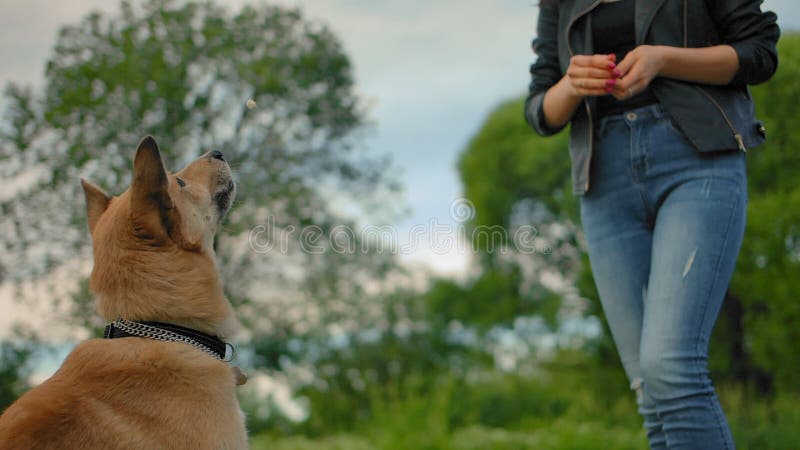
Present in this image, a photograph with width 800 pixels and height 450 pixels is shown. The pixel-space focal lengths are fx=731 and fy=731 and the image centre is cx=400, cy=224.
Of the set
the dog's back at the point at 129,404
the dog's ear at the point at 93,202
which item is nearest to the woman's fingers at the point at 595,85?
the dog's back at the point at 129,404

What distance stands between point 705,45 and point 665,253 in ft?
2.51

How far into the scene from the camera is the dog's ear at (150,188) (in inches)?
104

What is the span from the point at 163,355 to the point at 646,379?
1.62 m

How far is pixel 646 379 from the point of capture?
2.30 meters

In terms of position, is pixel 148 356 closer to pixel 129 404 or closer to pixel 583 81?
pixel 129 404

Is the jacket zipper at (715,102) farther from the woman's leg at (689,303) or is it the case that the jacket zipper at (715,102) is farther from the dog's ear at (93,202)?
the dog's ear at (93,202)

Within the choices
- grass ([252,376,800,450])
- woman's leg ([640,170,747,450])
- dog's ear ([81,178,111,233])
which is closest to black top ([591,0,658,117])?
woman's leg ([640,170,747,450])

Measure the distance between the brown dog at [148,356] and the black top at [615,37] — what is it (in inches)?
64.3

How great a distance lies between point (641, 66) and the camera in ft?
7.70

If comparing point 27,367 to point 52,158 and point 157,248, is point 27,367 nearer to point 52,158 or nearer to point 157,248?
point 52,158

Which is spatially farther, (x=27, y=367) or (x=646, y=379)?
(x=27, y=367)

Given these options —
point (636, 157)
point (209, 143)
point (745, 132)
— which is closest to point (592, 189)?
point (636, 157)

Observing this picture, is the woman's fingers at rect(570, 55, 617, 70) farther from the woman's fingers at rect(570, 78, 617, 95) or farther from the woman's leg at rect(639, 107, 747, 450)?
the woman's leg at rect(639, 107, 747, 450)

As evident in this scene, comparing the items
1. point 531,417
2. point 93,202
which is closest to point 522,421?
point 531,417
